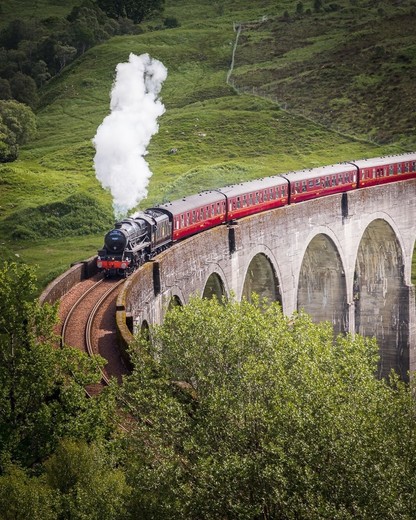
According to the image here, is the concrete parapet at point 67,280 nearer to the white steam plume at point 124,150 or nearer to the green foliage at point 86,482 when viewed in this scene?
the white steam plume at point 124,150

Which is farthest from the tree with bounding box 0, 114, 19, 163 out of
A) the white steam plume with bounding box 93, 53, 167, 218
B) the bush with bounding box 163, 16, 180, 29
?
the bush with bounding box 163, 16, 180, 29

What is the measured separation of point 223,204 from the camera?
50.9 meters

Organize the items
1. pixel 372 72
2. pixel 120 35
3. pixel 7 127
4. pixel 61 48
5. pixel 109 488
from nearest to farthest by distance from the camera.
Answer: pixel 109 488, pixel 7 127, pixel 372 72, pixel 61 48, pixel 120 35

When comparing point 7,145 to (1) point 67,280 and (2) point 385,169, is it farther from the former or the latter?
(1) point 67,280

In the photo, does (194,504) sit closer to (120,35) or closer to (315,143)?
(315,143)

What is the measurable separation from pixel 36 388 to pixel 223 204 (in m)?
24.8

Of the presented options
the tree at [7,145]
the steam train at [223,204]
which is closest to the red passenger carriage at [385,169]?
the steam train at [223,204]

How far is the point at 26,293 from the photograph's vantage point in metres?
28.8

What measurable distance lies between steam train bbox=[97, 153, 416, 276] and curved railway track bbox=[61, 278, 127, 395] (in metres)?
1.35

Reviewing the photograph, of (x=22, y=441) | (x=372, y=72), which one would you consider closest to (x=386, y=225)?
(x=22, y=441)

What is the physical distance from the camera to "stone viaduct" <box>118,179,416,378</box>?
4225 centimetres

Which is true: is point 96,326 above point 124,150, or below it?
below

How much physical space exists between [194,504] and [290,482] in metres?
2.10

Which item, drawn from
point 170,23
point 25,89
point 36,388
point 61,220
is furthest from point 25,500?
point 170,23
